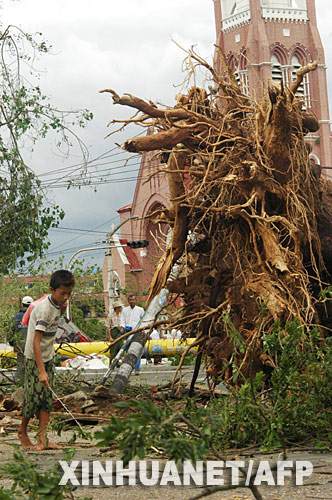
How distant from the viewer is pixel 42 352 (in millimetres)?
6492

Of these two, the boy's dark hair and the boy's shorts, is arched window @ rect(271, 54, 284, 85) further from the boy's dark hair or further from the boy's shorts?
the boy's shorts

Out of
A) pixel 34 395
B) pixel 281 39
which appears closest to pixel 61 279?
pixel 34 395

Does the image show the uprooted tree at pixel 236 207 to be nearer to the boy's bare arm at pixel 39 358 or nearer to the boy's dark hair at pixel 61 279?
the boy's dark hair at pixel 61 279

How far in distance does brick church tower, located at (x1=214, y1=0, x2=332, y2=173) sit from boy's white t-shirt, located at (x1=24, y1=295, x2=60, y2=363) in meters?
45.6

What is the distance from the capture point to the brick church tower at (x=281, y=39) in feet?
165

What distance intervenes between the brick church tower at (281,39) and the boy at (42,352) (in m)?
45.6

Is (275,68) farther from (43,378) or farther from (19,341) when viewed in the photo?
(43,378)

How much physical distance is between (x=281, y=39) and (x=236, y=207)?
1824 inches

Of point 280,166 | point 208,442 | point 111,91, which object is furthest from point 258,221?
point 208,442

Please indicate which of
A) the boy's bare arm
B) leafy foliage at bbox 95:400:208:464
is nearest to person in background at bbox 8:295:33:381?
the boy's bare arm

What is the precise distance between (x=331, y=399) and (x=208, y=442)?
2.95 metres

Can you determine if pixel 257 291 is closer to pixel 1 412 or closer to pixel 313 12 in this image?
pixel 1 412

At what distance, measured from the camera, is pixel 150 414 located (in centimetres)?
277

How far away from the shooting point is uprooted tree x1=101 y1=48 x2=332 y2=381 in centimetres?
837
